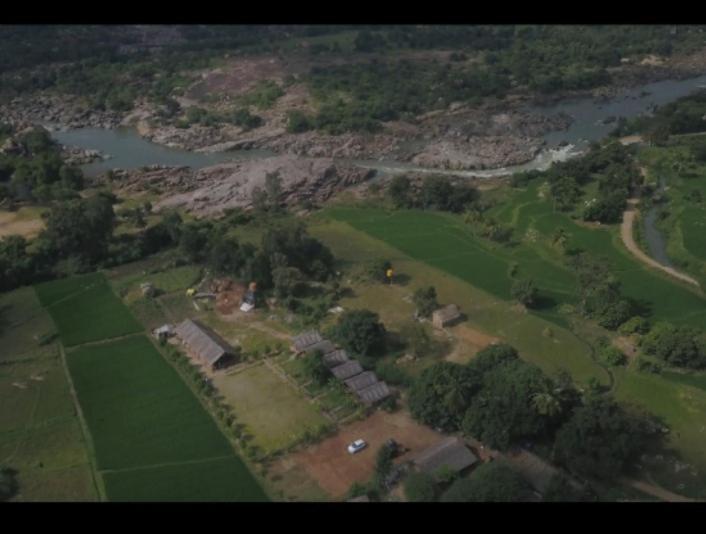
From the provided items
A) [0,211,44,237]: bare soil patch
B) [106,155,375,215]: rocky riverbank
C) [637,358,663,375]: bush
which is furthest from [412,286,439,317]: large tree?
[0,211,44,237]: bare soil patch

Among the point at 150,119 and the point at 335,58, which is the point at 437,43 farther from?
the point at 150,119

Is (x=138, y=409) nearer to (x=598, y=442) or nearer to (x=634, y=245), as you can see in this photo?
(x=598, y=442)

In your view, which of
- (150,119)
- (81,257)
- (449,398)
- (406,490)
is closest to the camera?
(406,490)

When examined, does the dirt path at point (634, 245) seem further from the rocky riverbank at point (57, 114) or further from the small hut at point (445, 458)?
the rocky riverbank at point (57, 114)

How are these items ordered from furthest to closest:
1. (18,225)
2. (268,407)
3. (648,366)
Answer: (18,225) < (648,366) < (268,407)

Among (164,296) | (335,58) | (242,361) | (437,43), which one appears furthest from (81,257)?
(437,43)

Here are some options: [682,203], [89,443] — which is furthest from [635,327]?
[89,443]
